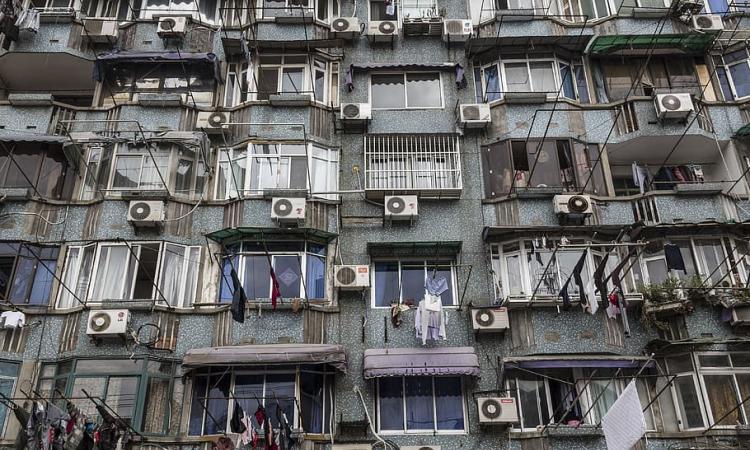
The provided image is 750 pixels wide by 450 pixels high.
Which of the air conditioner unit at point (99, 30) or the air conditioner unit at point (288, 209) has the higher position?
the air conditioner unit at point (99, 30)

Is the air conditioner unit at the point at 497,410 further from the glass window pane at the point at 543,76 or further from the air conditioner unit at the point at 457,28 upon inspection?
the air conditioner unit at the point at 457,28

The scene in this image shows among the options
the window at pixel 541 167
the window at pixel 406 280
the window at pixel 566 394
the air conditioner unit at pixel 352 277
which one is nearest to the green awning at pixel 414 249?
the window at pixel 406 280

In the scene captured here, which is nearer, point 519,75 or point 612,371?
point 612,371

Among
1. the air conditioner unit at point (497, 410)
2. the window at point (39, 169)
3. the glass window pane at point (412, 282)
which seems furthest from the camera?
the window at point (39, 169)

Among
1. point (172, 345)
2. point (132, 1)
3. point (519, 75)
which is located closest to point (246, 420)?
Answer: point (172, 345)

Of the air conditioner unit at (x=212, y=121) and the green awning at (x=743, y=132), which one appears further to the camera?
the air conditioner unit at (x=212, y=121)

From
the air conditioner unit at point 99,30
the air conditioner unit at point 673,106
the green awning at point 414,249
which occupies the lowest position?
the green awning at point 414,249

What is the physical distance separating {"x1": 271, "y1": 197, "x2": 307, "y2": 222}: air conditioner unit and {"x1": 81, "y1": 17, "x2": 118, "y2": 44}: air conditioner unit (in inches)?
314

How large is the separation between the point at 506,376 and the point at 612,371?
2.51 meters

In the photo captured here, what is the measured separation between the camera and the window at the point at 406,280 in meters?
17.0

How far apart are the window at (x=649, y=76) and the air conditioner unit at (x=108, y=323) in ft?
47.9

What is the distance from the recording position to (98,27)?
20203mm

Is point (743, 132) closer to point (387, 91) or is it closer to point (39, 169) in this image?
point (387, 91)

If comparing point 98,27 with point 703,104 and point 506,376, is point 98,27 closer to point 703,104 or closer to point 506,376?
point 506,376
